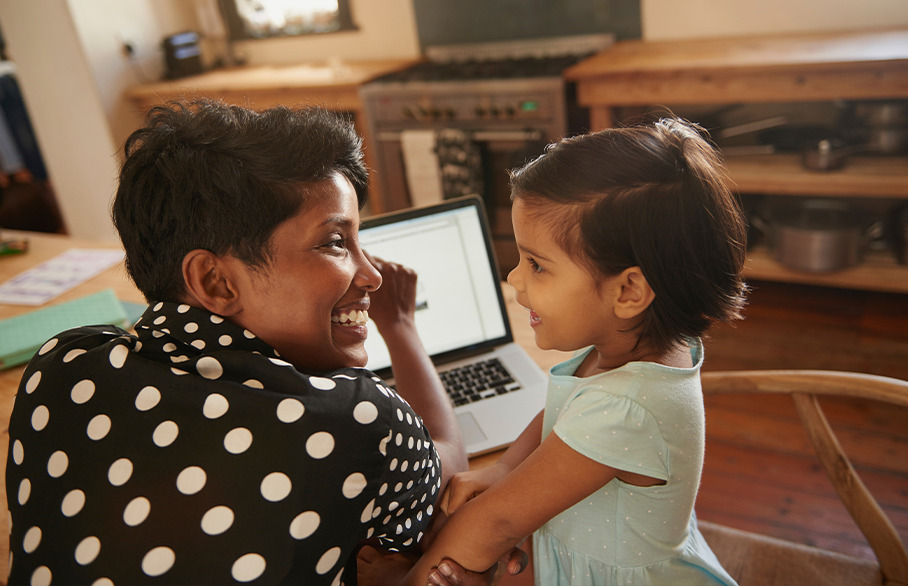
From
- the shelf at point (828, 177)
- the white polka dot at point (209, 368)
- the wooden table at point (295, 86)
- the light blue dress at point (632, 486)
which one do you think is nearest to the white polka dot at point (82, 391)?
the white polka dot at point (209, 368)

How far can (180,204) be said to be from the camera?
77cm

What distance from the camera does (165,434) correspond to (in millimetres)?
686

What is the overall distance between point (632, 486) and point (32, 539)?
2.19ft

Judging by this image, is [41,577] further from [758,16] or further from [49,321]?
[758,16]

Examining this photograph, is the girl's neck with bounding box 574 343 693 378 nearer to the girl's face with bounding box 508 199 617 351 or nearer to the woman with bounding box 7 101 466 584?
the girl's face with bounding box 508 199 617 351

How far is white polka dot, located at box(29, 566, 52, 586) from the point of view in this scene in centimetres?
69

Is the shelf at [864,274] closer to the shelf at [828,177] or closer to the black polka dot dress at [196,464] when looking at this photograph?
the shelf at [828,177]

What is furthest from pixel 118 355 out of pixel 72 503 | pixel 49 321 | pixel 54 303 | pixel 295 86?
pixel 295 86

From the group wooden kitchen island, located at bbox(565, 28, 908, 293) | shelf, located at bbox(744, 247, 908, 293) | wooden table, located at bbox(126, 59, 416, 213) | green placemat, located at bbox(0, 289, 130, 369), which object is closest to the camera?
green placemat, located at bbox(0, 289, 130, 369)

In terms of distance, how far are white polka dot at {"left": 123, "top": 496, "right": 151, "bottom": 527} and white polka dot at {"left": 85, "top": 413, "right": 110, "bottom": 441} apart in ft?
0.26

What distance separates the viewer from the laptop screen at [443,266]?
128 cm

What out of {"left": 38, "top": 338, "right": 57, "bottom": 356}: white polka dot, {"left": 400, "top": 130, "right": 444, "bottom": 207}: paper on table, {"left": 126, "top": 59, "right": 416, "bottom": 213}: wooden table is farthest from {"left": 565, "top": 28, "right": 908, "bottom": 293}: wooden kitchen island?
{"left": 38, "top": 338, "right": 57, "bottom": 356}: white polka dot

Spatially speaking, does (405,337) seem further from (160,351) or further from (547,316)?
(160,351)

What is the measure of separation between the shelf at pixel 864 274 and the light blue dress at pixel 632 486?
1.85m
